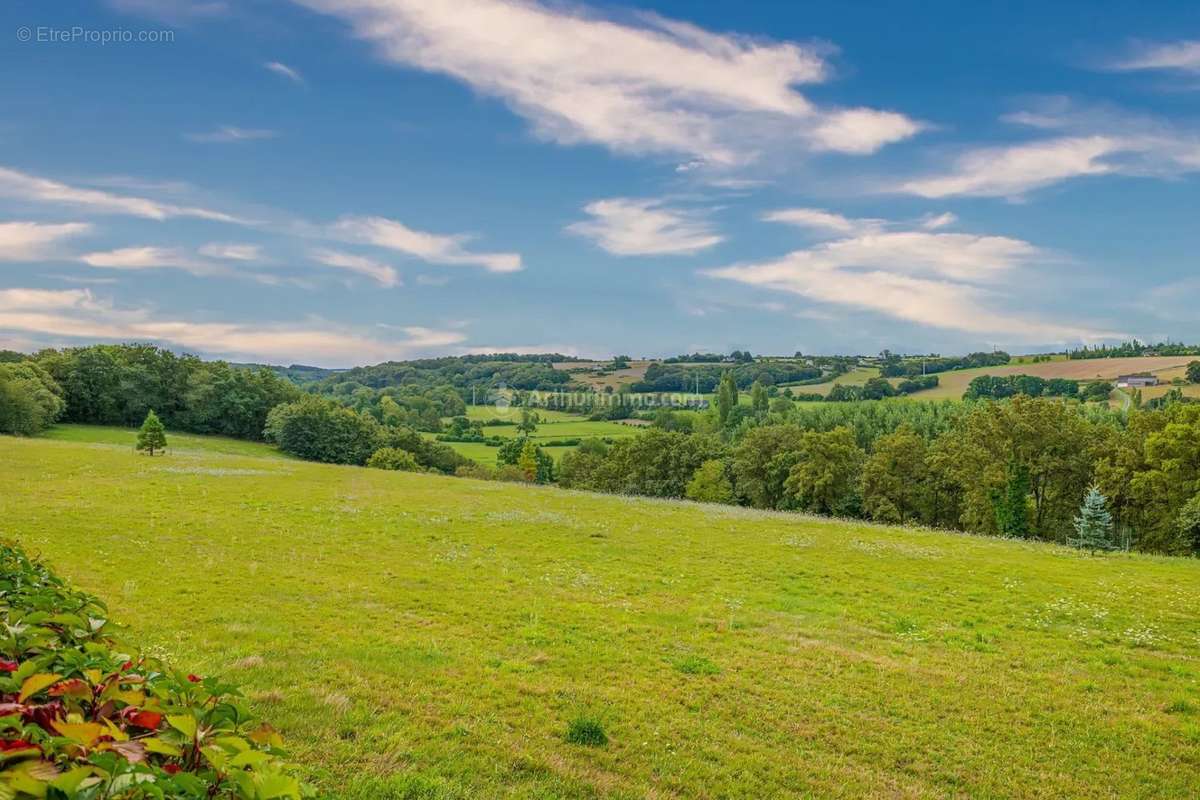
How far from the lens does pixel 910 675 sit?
40.0 ft

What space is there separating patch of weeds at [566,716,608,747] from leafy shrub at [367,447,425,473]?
3351 inches

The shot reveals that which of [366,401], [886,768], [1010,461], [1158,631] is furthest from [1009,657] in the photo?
[366,401]

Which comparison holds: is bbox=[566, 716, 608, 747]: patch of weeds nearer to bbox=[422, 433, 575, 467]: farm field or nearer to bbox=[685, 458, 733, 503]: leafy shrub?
bbox=[685, 458, 733, 503]: leafy shrub

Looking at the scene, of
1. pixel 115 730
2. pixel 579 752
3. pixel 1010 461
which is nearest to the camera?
pixel 115 730

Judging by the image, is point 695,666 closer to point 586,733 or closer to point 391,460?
point 586,733

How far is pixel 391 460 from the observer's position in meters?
90.9

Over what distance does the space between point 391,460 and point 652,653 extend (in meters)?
84.7

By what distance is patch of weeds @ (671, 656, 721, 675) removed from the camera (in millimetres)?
11625

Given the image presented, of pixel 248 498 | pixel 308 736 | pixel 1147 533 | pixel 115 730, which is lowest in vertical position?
pixel 1147 533

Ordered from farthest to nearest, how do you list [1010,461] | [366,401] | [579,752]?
[366,401], [1010,461], [579,752]

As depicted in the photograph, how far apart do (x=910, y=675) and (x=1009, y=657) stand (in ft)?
11.7

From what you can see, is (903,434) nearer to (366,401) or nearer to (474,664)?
(474,664)

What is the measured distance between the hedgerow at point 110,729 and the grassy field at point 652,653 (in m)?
1.93

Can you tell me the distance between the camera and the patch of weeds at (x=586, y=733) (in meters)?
8.38
